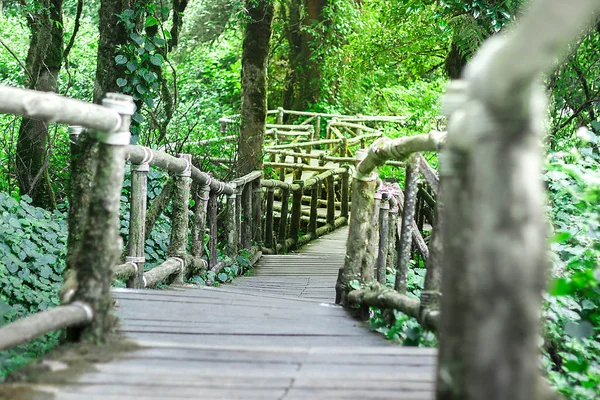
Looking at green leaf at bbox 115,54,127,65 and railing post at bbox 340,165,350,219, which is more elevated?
green leaf at bbox 115,54,127,65

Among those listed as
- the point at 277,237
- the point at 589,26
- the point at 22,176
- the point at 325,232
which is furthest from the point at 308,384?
the point at 325,232

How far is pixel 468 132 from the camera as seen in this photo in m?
1.66

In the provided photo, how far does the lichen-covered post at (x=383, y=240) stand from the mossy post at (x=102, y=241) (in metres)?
3.00

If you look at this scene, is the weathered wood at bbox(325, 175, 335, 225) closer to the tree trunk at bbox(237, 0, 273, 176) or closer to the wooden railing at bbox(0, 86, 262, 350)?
the tree trunk at bbox(237, 0, 273, 176)

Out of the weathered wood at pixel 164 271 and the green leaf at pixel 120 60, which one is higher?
the green leaf at pixel 120 60

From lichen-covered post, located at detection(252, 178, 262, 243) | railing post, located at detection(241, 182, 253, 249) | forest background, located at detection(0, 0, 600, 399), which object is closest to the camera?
forest background, located at detection(0, 0, 600, 399)

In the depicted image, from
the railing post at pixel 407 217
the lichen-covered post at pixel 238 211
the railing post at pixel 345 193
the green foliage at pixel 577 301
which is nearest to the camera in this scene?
the green foliage at pixel 577 301

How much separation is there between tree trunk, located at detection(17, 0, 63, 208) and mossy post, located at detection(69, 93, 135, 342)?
4005mm

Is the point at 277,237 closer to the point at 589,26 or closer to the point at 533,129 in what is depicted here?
the point at 589,26

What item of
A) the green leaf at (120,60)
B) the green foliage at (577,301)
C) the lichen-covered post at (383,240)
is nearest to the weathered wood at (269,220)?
the lichen-covered post at (383,240)

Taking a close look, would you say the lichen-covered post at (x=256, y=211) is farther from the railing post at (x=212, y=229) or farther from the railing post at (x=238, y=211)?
the railing post at (x=212, y=229)

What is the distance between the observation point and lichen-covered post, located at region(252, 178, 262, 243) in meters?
10.0

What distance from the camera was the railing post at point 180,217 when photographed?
18.0ft

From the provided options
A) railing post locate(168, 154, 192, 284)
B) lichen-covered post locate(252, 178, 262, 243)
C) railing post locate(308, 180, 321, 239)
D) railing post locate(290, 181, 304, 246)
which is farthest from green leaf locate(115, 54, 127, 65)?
railing post locate(308, 180, 321, 239)
